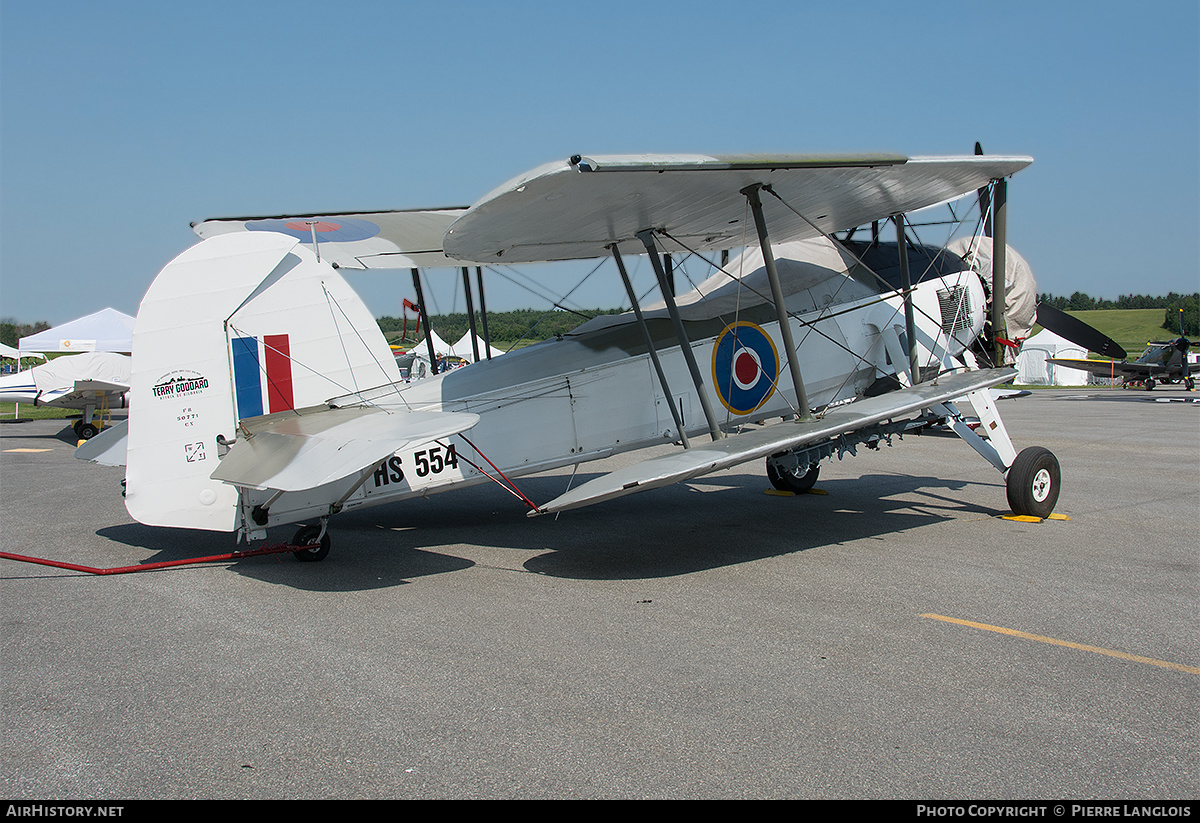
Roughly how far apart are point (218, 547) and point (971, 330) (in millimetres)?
8537

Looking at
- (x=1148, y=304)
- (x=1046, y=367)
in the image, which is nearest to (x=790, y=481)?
(x=1046, y=367)

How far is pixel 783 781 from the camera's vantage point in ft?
9.95

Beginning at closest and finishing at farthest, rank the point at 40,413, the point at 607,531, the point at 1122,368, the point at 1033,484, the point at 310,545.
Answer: the point at 310,545 < the point at 1033,484 < the point at 607,531 < the point at 40,413 < the point at 1122,368

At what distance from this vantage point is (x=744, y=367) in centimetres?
798

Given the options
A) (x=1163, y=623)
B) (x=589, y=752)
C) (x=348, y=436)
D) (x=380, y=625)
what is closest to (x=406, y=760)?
(x=589, y=752)

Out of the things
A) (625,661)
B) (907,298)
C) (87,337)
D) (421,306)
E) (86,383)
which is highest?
(87,337)

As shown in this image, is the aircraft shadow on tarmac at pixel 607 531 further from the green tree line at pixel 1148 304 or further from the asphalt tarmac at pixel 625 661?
the green tree line at pixel 1148 304

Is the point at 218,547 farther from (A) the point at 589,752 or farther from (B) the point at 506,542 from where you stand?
(A) the point at 589,752

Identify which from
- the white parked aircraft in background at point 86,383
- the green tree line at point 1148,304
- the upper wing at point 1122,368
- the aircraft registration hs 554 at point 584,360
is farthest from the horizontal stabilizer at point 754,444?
the green tree line at point 1148,304

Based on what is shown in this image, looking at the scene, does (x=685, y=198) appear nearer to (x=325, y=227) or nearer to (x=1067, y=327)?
(x=325, y=227)

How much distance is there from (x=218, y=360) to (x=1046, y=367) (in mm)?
46401

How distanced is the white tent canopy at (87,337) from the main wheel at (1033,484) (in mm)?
33102

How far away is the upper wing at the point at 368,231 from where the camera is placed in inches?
358

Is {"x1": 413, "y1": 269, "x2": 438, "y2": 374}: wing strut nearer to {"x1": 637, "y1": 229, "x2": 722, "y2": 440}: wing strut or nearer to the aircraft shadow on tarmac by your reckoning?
the aircraft shadow on tarmac
